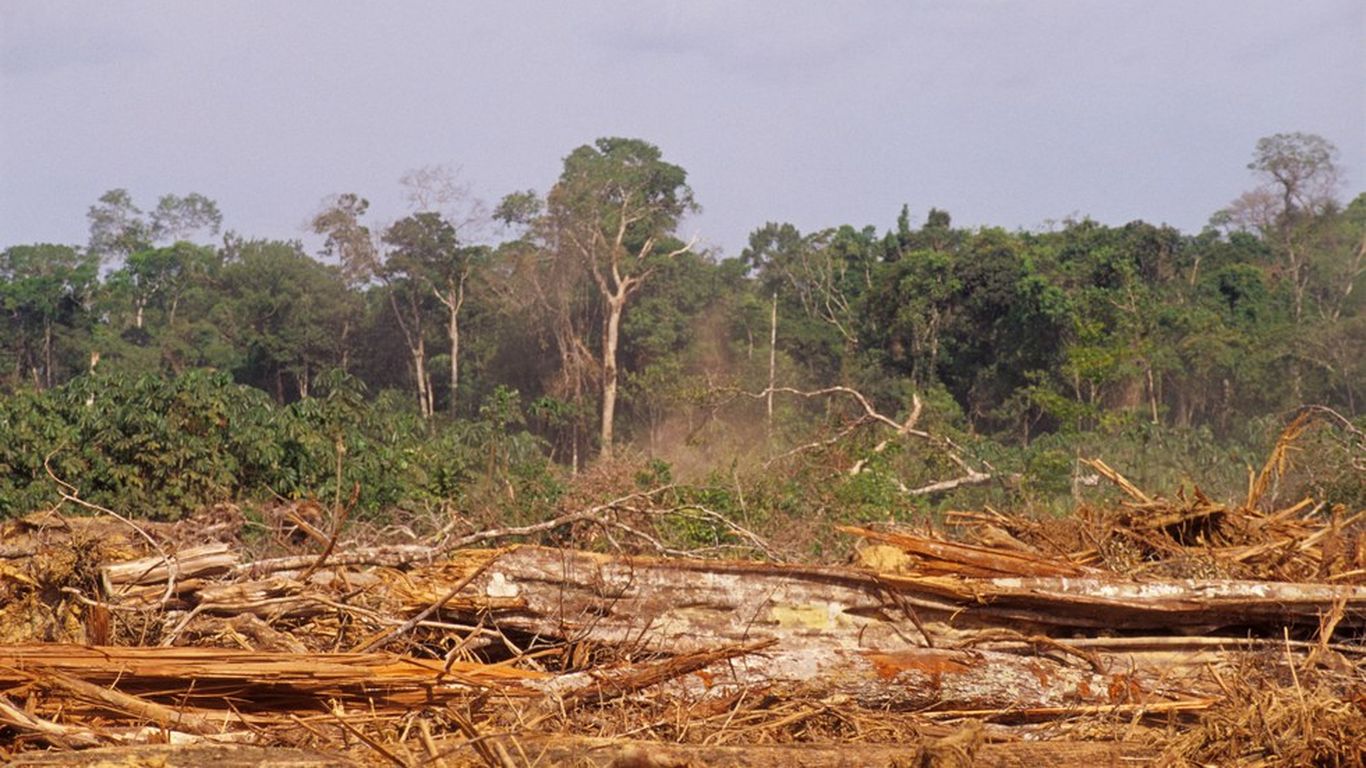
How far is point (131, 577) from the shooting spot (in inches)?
194

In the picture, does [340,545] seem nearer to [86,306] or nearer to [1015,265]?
[1015,265]

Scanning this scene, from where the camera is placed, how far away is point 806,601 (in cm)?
517

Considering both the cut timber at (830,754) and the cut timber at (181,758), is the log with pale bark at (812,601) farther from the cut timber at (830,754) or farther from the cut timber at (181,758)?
the cut timber at (181,758)

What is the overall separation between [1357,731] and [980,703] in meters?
1.23

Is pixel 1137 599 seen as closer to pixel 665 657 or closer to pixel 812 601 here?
pixel 812 601

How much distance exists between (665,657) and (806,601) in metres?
0.63

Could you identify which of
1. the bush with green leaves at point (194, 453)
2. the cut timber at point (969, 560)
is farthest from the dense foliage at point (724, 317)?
the cut timber at point (969, 560)

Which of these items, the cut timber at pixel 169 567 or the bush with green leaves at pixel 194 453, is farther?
the bush with green leaves at pixel 194 453

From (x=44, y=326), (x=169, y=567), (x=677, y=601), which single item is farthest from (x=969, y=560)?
(x=44, y=326)

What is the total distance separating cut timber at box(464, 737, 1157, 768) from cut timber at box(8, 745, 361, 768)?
1.22 feet

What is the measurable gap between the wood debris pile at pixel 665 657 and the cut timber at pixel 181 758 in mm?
11

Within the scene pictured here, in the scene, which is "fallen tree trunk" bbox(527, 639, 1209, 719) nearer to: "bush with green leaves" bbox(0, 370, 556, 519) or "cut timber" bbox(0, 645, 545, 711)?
"cut timber" bbox(0, 645, 545, 711)

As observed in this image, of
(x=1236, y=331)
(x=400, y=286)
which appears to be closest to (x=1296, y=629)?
(x=1236, y=331)

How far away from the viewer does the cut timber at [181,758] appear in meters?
3.51
